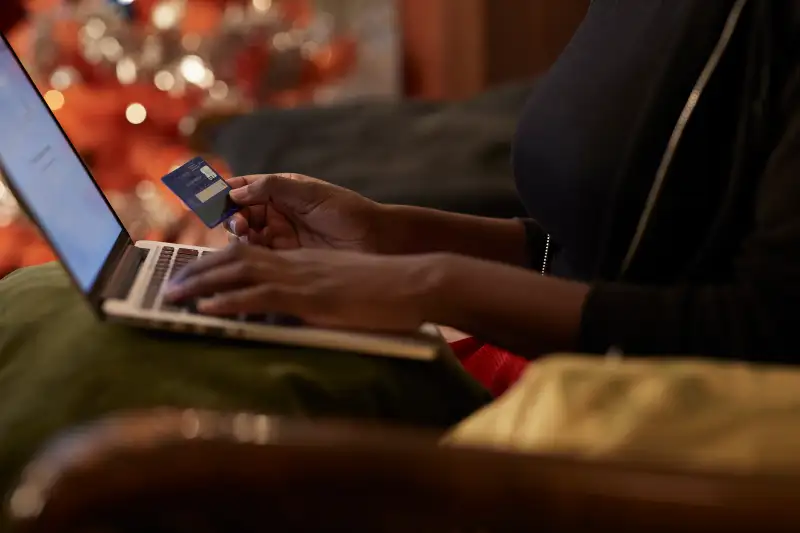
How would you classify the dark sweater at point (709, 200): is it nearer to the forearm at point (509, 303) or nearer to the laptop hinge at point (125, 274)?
the forearm at point (509, 303)

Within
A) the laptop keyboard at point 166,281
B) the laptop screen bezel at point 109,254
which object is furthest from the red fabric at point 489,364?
the laptop screen bezel at point 109,254

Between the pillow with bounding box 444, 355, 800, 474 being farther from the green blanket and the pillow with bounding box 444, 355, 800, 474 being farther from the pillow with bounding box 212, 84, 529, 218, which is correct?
the pillow with bounding box 212, 84, 529, 218

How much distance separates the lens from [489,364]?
2.67 feet

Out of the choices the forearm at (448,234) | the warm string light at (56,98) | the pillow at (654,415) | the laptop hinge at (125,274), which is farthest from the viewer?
the warm string light at (56,98)

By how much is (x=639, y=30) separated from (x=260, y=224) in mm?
439

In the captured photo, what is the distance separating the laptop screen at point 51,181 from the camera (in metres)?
0.63

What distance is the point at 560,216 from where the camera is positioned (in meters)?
0.74

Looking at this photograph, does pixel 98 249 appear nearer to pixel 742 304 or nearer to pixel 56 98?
pixel 742 304

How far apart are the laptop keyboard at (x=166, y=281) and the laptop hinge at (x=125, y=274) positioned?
17 millimetres

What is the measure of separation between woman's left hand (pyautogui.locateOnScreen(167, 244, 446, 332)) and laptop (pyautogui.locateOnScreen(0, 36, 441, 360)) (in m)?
0.01

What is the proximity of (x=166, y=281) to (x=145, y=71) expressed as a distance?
70.4 inches

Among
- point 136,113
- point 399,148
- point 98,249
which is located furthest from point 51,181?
point 136,113

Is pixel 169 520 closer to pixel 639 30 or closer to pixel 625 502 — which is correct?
pixel 625 502

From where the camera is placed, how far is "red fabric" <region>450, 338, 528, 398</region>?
0.78 meters
